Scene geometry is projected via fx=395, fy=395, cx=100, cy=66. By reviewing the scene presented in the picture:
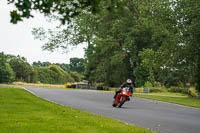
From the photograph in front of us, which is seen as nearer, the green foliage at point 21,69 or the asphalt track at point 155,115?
the asphalt track at point 155,115

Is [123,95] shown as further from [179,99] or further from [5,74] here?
[5,74]

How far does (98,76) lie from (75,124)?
161 ft

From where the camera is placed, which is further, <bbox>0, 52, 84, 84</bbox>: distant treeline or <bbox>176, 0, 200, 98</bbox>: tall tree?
<bbox>0, 52, 84, 84</bbox>: distant treeline

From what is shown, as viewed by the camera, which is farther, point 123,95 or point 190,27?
point 190,27

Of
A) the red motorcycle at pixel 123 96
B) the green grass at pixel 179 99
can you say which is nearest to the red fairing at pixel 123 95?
the red motorcycle at pixel 123 96

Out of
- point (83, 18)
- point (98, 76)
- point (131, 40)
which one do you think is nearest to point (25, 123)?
point (131, 40)

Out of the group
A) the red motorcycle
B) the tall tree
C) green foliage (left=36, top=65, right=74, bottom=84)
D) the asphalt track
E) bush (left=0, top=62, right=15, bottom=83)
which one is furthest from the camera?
green foliage (left=36, top=65, right=74, bottom=84)

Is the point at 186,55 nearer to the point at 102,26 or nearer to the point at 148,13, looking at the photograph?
the point at 148,13

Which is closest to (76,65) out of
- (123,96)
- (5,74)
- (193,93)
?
(5,74)

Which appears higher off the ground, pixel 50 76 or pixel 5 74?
pixel 50 76

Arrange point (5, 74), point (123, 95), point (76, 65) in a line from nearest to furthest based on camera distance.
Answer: point (123, 95) → point (5, 74) → point (76, 65)

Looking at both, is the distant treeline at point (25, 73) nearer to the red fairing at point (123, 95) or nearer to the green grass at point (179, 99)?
the green grass at point (179, 99)

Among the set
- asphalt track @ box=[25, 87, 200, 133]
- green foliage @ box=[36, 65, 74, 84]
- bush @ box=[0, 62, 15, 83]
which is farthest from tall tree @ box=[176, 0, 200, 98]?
green foliage @ box=[36, 65, 74, 84]

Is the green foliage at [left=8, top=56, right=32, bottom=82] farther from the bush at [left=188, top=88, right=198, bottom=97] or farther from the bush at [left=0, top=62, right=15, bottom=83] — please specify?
the bush at [left=188, top=88, right=198, bottom=97]
